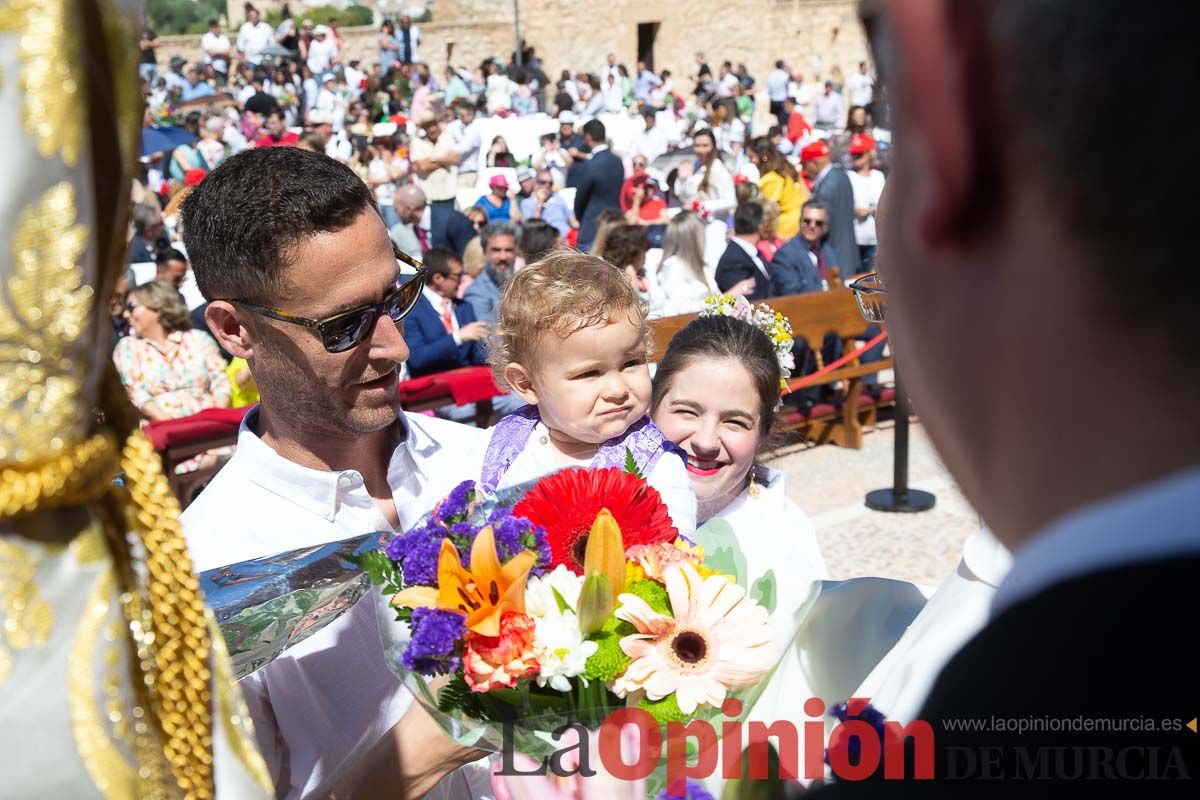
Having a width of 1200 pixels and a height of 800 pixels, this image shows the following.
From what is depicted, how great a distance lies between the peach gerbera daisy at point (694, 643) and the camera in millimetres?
1499

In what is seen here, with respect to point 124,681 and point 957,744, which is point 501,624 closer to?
point 124,681

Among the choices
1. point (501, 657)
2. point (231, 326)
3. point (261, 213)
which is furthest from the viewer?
point (231, 326)

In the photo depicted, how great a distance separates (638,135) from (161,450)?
16.3m

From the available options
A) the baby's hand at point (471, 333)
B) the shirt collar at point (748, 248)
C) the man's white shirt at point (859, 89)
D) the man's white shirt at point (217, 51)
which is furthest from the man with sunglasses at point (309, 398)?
the man's white shirt at point (217, 51)

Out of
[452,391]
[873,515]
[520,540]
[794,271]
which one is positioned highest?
[520,540]

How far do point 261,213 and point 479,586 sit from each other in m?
1.08

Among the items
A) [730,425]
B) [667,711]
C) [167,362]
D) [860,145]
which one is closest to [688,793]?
[667,711]

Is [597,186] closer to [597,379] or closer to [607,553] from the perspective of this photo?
[597,379]

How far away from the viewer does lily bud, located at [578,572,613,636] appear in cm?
153

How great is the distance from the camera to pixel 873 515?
7.02m

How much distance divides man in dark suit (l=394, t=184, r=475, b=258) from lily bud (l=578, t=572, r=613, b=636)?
9.02 metres

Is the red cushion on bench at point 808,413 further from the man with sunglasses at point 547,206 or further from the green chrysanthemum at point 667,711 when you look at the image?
the green chrysanthemum at point 667,711

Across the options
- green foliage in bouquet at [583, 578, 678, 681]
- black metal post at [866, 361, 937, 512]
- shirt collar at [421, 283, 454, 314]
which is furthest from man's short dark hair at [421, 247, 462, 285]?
green foliage in bouquet at [583, 578, 678, 681]

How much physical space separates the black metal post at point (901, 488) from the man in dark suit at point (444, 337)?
7.48ft
